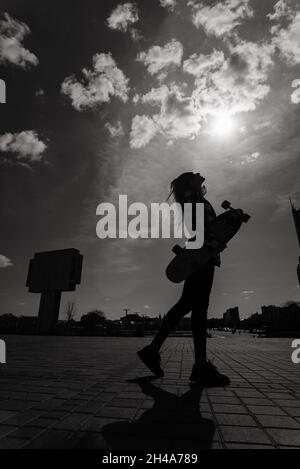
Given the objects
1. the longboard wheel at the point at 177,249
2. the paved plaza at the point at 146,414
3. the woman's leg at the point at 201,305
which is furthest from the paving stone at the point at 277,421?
the longboard wheel at the point at 177,249

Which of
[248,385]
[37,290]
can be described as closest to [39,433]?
[248,385]

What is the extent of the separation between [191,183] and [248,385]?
2.32 meters

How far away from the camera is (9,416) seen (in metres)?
1.61

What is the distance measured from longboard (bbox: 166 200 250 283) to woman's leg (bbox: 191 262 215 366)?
112mm

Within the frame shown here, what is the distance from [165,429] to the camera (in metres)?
1.42

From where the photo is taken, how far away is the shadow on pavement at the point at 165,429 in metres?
1.24

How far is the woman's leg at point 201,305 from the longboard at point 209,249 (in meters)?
0.11

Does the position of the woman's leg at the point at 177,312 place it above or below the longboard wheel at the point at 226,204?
below

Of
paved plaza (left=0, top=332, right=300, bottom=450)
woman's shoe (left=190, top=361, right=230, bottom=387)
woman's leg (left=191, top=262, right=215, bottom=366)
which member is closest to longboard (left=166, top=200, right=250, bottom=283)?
woman's leg (left=191, top=262, right=215, bottom=366)

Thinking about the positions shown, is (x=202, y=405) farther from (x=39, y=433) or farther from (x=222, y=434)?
(x=39, y=433)

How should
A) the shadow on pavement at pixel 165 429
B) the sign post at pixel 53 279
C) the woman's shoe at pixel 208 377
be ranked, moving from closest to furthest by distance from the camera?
1. the shadow on pavement at pixel 165 429
2. the woman's shoe at pixel 208 377
3. the sign post at pixel 53 279

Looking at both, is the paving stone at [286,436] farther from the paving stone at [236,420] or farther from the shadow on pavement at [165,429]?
the shadow on pavement at [165,429]

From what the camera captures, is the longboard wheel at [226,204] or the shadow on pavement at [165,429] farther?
the longboard wheel at [226,204]

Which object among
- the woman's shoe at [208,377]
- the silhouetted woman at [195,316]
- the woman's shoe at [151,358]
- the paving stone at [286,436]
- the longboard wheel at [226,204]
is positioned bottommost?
the paving stone at [286,436]
